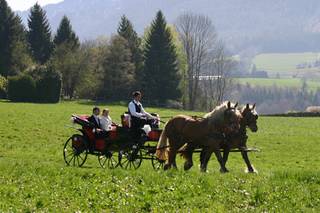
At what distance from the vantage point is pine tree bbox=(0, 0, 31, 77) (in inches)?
2576

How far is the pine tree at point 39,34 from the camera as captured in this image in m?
72.9

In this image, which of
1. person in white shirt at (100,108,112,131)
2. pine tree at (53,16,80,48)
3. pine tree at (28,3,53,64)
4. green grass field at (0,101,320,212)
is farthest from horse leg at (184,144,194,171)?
pine tree at (53,16,80,48)

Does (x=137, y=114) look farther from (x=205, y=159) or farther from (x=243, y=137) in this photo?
(x=243, y=137)

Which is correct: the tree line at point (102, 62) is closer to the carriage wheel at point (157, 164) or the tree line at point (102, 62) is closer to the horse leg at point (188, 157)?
the carriage wheel at point (157, 164)

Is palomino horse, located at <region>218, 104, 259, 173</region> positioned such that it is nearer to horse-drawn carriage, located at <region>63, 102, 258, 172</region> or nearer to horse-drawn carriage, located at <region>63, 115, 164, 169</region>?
horse-drawn carriage, located at <region>63, 102, 258, 172</region>

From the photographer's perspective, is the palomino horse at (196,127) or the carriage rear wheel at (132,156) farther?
the carriage rear wheel at (132,156)

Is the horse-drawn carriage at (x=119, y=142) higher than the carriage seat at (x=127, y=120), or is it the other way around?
the carriage seat at (x=127, y=120)

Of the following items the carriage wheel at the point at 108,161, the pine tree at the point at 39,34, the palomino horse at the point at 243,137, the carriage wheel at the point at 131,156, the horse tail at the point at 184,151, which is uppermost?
the pine tree at the point at 39,34

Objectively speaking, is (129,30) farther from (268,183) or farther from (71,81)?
(268,183)

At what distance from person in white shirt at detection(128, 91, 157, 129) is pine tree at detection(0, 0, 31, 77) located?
5080cm

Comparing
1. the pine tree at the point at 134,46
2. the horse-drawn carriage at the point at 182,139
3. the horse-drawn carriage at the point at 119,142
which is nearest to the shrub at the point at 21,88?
the pine tree at the point at 134,46

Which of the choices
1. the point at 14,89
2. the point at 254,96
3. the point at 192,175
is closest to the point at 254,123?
the point at 192,175

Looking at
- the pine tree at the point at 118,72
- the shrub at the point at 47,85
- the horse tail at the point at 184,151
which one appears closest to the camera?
the horse tail at the point at 184,151

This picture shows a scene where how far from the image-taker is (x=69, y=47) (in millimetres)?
67875
